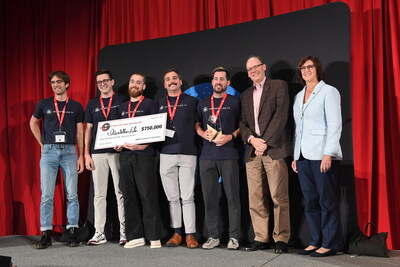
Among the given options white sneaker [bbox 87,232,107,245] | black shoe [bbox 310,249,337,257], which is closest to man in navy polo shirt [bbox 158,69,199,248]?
white sneaker [bbox 87,232,107,245]

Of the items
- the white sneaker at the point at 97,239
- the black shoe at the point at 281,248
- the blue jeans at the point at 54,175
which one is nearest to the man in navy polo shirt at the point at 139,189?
the white sneaker at the point at 97,239

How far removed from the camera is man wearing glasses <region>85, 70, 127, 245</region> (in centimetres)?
411

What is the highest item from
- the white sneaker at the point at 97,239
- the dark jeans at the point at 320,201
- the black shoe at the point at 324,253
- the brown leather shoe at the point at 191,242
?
the dark jeans at the point at 320,201

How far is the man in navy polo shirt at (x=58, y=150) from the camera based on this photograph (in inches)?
162

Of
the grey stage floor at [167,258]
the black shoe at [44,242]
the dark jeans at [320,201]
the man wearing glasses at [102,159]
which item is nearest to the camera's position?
the grey stage floor at [167,258]

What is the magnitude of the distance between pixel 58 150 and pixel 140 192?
1002 mm

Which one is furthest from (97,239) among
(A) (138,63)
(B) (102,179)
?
(A) (138,63)

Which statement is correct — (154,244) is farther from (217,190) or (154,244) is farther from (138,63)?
(138,63)

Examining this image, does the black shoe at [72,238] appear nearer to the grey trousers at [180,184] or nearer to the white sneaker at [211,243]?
the grey trousers at [180,184]

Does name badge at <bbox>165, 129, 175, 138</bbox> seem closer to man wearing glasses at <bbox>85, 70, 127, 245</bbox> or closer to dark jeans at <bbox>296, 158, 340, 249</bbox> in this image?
man wearing glasses at <bbox>85, 70, 127, 245</bbox>

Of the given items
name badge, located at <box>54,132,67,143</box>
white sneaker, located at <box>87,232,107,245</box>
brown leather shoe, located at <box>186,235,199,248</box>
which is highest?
name badge, located at <box>54,132,67,143</box>

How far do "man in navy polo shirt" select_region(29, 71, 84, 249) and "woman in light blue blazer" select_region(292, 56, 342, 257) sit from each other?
2308 mm

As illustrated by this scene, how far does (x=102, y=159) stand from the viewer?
4141 mm

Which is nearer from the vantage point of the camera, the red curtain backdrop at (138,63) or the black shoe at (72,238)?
the red curtain backdrop at (138,63)
